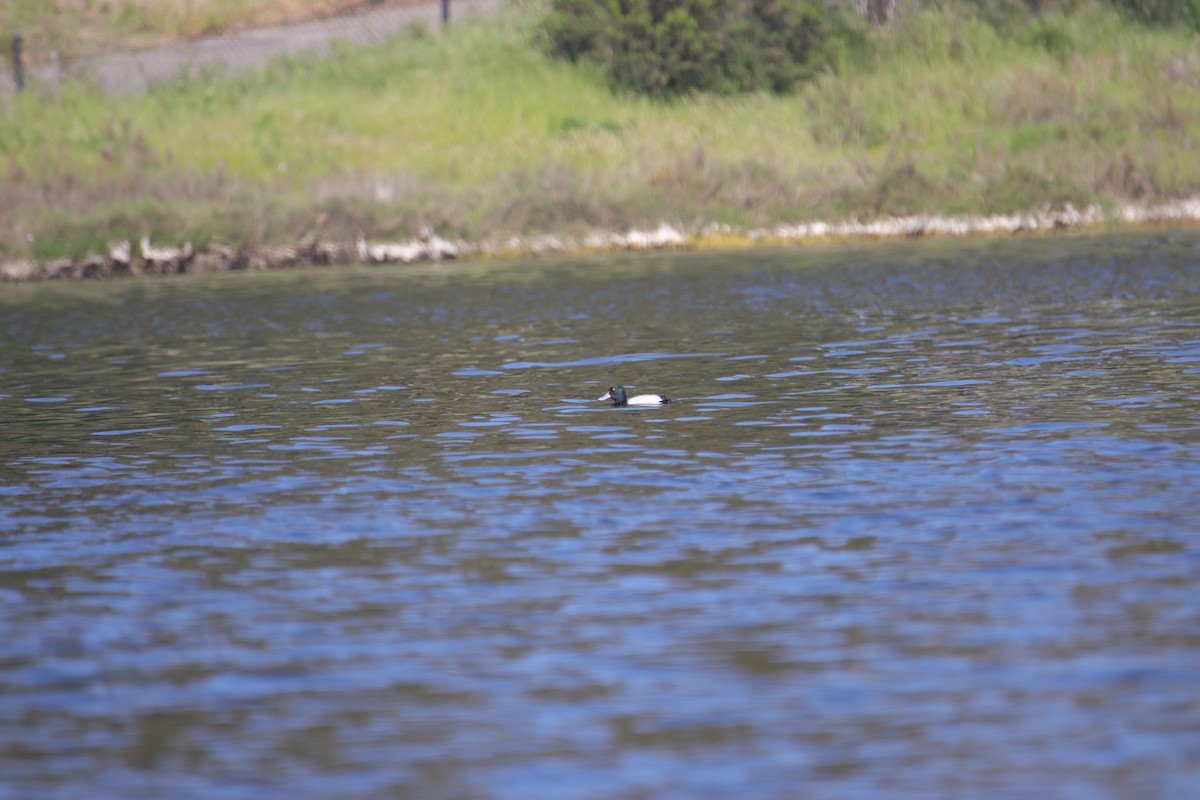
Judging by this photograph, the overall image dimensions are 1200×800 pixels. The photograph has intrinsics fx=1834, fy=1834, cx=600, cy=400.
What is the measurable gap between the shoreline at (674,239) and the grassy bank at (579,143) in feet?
0.84

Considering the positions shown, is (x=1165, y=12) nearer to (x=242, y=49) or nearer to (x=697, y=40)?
(x=697, y=40)

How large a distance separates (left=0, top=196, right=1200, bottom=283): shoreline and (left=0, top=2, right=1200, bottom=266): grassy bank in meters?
0.26

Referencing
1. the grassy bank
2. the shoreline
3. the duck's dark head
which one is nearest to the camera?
the duck's dark head

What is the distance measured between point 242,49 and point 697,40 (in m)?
13.4

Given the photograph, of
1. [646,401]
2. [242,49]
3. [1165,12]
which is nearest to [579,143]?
[242,49]

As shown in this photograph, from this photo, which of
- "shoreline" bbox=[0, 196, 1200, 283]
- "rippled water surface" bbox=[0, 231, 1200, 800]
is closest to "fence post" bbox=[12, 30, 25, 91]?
"shoreline" bbox=[0, 196, 1200, 283]

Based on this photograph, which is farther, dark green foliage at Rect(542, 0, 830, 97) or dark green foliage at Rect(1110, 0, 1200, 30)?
dark green foliage at Rect(1110, 0, 1200, 30)

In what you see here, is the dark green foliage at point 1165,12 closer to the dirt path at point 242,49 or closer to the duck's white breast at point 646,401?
the dirt path at point 242,49

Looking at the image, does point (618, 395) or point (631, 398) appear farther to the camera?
point (631, 398)

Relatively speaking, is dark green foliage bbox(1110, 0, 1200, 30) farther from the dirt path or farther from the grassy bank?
the dirt path

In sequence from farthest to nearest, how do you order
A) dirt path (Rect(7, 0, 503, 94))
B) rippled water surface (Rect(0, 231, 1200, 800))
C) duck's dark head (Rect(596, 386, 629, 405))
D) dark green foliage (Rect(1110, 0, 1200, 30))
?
dark green foliage (Rect(1110, 0, 1200, 30)) < dirt path (Rect(7, 0, 503, 94)) < duck's dark head (Rect(596, 386, 629, 405)) < rippled water surface (Rect(0, 231, 1200, 800))

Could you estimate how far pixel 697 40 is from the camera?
4344cm

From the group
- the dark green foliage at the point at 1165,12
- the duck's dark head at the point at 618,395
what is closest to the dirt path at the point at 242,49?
the dark green foliage at the point at 1165,12

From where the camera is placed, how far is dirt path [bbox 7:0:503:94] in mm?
45719
